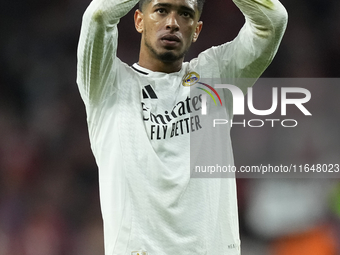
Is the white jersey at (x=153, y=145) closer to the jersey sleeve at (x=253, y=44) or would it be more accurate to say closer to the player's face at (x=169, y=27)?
the jersey sleeve at (x=253, y=44)

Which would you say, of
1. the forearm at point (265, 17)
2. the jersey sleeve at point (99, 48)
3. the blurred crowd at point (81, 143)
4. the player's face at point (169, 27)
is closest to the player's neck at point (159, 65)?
the player's face at point (169, 27)

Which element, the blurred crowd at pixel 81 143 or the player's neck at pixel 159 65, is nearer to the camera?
the player's neck at pixel 159 65

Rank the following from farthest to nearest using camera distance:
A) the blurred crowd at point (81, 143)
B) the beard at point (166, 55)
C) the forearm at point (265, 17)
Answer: the blurred crowd at point (81, 143), the beard at point (166, 55), the forearm at point (265, 17)

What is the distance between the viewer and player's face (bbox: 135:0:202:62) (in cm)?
211

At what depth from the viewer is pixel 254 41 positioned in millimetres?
2111

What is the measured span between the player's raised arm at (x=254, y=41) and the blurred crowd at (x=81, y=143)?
6.60 feet

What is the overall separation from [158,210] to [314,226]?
2.39m

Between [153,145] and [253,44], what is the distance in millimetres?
639

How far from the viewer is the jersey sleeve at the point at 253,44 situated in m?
2.03

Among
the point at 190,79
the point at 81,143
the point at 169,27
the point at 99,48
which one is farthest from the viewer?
the point at 81,143

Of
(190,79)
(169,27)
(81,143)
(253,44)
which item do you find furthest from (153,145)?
(81,143)

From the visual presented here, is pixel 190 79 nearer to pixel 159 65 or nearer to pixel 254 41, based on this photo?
pixel 159 65

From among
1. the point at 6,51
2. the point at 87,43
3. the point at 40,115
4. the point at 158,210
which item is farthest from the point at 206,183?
the point at 6,51

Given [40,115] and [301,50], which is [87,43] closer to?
[40,115]
